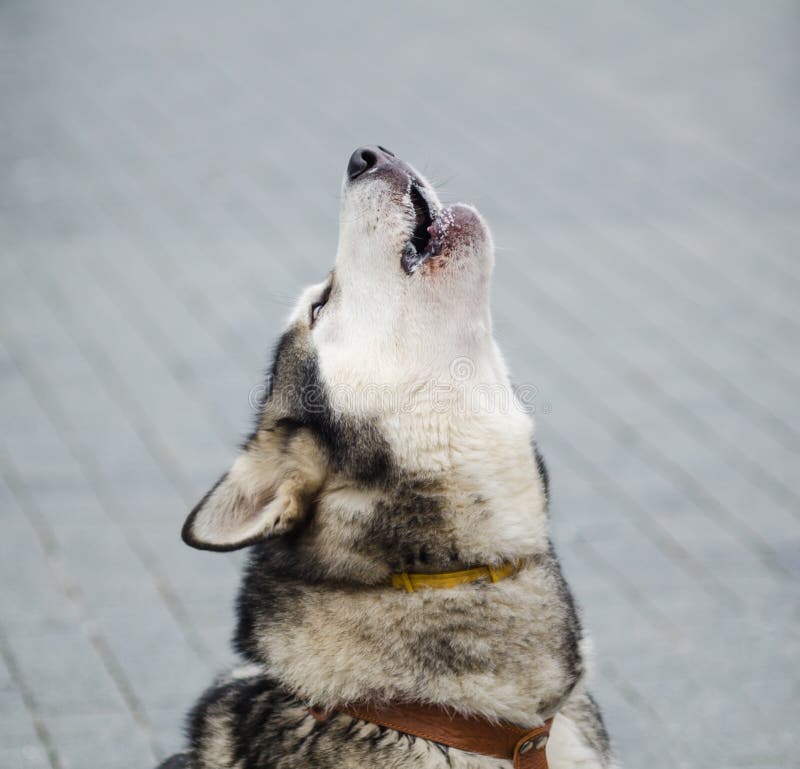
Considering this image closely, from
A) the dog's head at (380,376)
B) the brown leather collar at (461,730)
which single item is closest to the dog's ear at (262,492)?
the dog's head at (380,376)

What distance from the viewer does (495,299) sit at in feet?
22.2

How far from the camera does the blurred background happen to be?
14.0ft

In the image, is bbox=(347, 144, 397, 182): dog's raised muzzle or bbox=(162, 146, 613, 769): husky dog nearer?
bbox=(162, 146, 613, 769): husky dog

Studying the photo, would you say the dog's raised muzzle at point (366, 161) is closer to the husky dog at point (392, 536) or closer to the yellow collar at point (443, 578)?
the husky dog at point (392, 536)

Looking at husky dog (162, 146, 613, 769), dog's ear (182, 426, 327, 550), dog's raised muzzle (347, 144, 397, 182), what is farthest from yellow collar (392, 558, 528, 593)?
dog's raised muzzle (347, 144, 397, 182)

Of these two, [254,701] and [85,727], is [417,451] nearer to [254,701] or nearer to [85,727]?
[254,701]

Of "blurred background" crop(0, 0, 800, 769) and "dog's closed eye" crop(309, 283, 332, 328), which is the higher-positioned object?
"dog's closed eye" crop(309, 283, 332, 328)

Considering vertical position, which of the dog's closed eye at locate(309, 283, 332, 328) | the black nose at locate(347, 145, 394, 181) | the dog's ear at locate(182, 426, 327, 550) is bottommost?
the dog's ear at locate(182, 426, 327, 550)

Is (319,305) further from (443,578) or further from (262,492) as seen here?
(443,578)

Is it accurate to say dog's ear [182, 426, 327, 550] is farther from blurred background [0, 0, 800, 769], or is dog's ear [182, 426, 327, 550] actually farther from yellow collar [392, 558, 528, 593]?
blurred background [0, 0, 800, 769]

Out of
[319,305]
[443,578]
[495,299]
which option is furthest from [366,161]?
[495,299]

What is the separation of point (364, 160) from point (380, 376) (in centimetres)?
75

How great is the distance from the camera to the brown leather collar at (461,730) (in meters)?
2.57

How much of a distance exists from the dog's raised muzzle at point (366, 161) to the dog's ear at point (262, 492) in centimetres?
84
